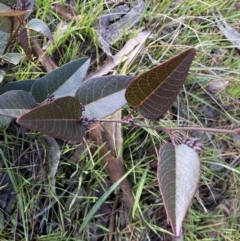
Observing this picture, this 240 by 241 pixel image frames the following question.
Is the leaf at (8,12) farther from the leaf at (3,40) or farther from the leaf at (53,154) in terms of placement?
the leaf at (53,154)

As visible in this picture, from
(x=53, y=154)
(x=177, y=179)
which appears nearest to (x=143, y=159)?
(x=53, y=154)

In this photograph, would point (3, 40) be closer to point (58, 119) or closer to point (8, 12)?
point (8, 12)

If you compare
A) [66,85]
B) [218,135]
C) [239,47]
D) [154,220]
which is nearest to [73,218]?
[154,220]

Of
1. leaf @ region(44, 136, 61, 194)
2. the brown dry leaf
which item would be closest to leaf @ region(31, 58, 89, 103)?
leaf @ region(44, 136, 61, 194)

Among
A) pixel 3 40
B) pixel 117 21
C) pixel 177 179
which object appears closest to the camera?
pixel 177 179

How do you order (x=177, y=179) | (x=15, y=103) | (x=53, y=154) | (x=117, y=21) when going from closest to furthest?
1. (x=177, y=179)
2. (x=15, y=103)
3. (x=53, y=154)
4. (x=117, y=21)

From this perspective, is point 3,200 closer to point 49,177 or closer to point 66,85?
point 49,177

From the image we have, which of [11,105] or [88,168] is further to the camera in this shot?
[88,168]
